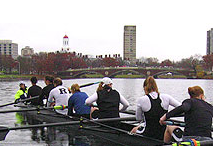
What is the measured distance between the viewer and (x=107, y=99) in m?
7.30

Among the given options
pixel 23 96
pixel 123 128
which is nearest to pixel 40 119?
pixel 23 96

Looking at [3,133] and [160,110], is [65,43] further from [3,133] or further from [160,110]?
[160,110]

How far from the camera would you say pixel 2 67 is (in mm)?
103250

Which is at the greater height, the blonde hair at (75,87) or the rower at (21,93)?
the blonde hair at (75,87)

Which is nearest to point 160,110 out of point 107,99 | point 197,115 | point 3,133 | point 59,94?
point 197,115

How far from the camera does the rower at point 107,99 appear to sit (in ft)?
23.9

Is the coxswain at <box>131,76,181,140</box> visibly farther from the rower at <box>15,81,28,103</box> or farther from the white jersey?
the rower at <box>15,81,28,103</box>

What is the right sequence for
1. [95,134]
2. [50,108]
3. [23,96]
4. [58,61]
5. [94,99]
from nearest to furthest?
[94,99] < [95,134] < [50,108] < [23,96] < [58,61]

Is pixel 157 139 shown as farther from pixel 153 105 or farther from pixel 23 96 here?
pixel 23 96

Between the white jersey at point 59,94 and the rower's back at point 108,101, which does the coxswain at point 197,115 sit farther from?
the white jersey at point 59,94

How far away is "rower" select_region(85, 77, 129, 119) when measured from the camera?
7277 mm

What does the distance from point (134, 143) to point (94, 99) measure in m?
1.36

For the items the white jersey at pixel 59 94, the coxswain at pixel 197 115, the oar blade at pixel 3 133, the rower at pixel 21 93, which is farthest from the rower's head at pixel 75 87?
the rower at pixel 21 93

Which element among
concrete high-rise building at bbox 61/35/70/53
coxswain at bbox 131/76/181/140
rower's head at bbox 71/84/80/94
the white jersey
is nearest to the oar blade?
rower's head at bbox 71/84/80/94
